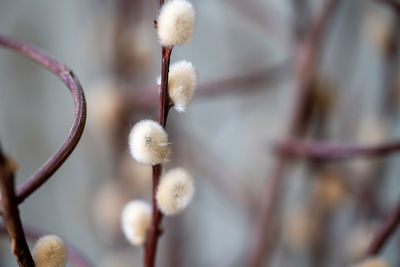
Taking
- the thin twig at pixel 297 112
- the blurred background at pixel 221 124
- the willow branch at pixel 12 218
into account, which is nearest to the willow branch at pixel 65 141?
the willow branch at pixel 12 218

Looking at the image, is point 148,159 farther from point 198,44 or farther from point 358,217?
point 198,44

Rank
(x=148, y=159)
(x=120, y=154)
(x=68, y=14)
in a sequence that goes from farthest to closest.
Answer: (x=68, y=14) < (x=120, y=154) < (x=148, y=159)

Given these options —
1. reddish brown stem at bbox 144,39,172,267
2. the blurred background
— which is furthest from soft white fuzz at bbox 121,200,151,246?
the blurred background

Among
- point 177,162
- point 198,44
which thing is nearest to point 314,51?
point 177,162

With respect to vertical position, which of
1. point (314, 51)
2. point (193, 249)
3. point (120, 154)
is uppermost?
point (314, 51)

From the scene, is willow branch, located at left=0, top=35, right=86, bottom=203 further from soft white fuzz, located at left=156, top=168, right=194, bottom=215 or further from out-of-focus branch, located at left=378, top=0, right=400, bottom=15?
out-of-focus branch, located at left=378, top=0, right=400, bottom=15

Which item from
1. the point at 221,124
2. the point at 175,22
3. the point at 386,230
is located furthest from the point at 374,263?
the point at 221,124

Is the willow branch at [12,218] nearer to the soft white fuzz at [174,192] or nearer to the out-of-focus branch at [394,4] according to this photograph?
the soft white fuzz at [174,192]
